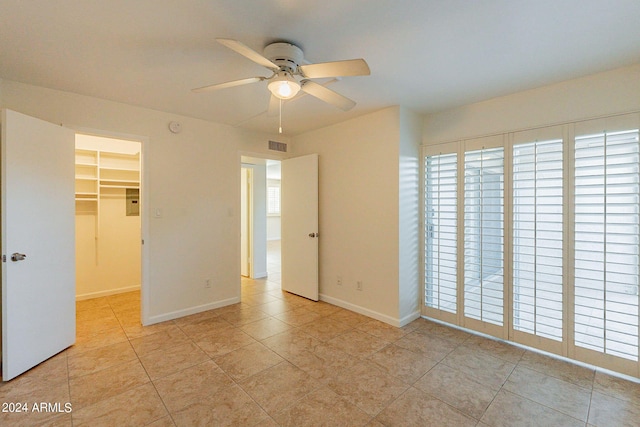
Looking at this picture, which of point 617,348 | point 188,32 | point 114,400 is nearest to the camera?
point 188,32

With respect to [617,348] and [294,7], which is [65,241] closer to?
[294,7]

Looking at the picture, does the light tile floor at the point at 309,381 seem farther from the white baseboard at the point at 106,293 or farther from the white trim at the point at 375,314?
the white baseboard at the point at 106,293

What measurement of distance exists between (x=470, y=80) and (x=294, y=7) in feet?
5.73

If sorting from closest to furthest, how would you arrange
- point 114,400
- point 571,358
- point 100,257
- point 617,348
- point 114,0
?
point 114,0
point 114,400
point 617,348
point 571,358
point 100,257

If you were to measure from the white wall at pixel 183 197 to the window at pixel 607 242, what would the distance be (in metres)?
3.70

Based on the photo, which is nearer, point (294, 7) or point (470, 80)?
point (294, 7)

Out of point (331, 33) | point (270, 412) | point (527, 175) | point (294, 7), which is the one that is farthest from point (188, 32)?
point (527, 175)

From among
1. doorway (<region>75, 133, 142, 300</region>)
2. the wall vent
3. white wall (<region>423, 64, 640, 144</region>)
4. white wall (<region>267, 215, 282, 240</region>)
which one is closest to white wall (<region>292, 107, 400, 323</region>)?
the wall vent

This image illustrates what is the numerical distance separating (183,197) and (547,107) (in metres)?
3.95

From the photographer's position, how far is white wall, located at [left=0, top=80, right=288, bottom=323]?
3.03 metres

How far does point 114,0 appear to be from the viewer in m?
1.57

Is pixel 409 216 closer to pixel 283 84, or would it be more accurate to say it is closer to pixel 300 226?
pixel 300 226

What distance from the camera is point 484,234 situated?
2949mm

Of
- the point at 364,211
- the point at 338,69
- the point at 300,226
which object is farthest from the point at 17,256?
the point at 364,211
